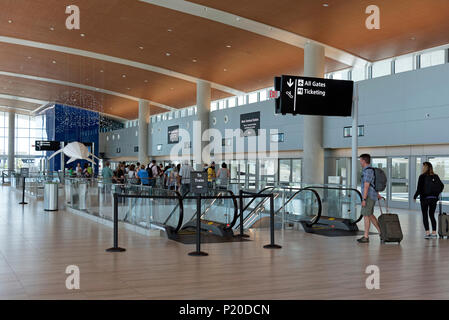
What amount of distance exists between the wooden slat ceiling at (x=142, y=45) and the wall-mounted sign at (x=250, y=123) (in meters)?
2.05

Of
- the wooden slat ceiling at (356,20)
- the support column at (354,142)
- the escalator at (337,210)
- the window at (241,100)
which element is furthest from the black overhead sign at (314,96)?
the window at (241,100)

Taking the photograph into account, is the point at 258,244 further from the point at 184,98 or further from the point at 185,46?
the point at 184,98

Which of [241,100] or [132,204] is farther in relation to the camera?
[241,100]

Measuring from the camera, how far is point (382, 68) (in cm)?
2186

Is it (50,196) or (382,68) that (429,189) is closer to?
(50,196)

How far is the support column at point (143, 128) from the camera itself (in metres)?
40.2

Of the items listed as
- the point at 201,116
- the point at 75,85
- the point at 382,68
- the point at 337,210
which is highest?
the point at 75,85

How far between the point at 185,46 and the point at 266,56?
372cm

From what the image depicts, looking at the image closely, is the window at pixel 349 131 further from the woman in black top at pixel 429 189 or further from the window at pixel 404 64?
the woman in black top at pixel 429 189

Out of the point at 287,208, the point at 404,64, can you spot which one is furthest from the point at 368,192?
the point at 404,64

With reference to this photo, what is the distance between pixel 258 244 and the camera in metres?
9.26

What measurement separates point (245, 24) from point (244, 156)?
409 inches

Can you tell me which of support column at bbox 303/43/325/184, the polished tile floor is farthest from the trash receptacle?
support column at bbox 303/43/325/184

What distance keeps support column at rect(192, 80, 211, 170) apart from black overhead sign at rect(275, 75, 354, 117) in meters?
17.1
